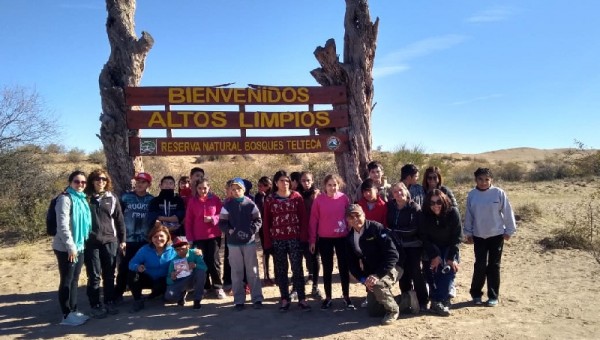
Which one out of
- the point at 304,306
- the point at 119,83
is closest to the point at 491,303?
the point at 304,306

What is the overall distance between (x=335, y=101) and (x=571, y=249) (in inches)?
235

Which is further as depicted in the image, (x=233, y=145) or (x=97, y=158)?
(x=97, y=158)

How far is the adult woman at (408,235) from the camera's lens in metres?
5.19

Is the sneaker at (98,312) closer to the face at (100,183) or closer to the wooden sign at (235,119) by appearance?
the face at (100,183)

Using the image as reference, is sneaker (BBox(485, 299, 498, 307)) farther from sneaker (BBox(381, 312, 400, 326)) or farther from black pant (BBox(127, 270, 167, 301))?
black pant (BBox(127, 270, 167, 301))

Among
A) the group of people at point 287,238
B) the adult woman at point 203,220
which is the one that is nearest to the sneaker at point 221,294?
the group of people at point 287,238

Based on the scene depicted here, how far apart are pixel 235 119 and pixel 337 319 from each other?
3.83m

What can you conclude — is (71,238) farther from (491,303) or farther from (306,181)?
(491,303)

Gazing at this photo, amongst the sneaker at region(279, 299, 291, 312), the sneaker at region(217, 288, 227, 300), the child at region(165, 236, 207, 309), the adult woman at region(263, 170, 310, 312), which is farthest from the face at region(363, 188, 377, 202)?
the sneaker at region(217, 288, 227, 300)

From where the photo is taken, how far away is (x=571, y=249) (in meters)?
8.75

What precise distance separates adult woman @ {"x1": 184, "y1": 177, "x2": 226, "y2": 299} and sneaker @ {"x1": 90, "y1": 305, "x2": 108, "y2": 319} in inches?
55.2

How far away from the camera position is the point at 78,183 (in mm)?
5070

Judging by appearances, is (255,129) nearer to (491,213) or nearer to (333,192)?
(333,192)

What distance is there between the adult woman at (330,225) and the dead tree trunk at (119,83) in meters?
3.37
